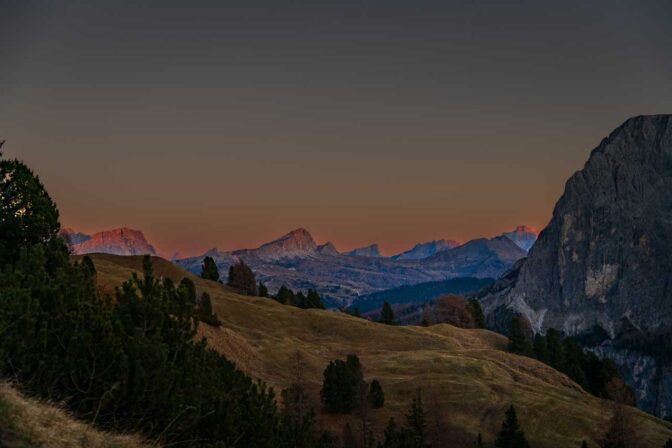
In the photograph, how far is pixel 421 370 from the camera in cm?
9950

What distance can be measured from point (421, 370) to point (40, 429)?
92278 mm

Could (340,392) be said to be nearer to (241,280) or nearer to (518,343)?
(518,343)

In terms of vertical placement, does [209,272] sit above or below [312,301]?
above

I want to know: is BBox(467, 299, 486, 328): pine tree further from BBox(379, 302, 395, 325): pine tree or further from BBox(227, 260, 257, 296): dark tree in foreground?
BBox(227, 260, 257, 296): dark tree in foreground

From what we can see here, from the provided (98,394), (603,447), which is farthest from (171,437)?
(603,447)

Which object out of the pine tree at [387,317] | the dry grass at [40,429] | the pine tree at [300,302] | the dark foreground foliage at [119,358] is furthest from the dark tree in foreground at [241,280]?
the dry grass at [40,429]

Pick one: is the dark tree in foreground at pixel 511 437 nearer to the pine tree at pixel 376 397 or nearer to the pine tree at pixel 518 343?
the pine tree at pixel 376 397

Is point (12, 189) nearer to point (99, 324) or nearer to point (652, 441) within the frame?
point (99, 324)

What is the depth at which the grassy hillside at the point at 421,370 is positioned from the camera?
7981cm

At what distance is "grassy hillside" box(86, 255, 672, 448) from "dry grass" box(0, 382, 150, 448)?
200 ft

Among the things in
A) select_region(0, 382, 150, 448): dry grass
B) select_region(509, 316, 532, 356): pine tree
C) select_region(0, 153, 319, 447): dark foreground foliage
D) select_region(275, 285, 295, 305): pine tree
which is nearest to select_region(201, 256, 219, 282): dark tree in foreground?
select_region(275, 285, 295, 305): pine tree

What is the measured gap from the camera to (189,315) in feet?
71.3

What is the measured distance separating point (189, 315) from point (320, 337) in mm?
102091

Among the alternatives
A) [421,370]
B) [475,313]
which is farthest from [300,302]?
[421,370]
